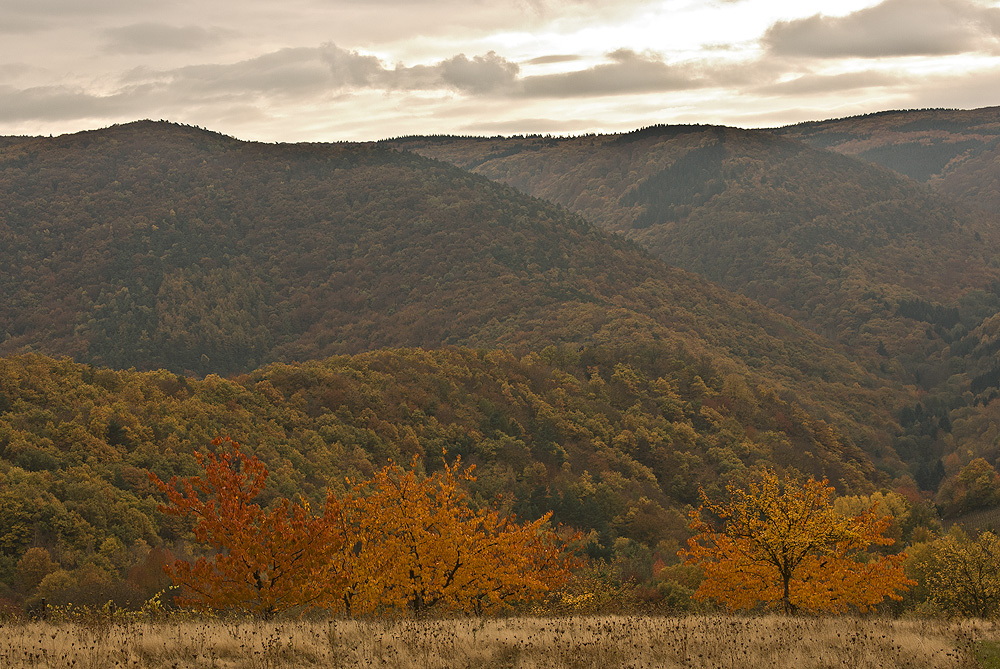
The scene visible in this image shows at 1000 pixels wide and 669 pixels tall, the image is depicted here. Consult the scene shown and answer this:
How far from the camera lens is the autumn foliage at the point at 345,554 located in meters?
25.3

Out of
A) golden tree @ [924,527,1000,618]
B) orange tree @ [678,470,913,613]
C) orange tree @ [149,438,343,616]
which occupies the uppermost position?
orange tree @ [149,438,343,616]

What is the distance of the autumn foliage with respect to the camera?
25.3 metres

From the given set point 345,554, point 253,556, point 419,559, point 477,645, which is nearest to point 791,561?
point 419,559

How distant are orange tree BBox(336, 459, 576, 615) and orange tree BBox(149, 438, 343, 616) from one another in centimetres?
128

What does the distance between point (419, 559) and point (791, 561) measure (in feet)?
38.3

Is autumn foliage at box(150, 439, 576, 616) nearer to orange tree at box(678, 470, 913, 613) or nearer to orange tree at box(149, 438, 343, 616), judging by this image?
orange tree at box(149, 438, 343, 616)

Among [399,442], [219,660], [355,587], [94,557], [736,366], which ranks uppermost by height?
[219,660]

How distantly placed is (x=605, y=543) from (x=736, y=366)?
4689 inches

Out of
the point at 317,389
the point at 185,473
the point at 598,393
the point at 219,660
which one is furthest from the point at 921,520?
the point at 219,660

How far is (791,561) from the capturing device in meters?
29.1

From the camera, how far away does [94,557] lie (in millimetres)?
45156

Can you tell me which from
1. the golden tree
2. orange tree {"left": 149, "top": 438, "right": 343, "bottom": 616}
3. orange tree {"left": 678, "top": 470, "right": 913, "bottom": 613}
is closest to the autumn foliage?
orange tree {"left": 149, "top": 438, "right": 343, "bottom": 616}

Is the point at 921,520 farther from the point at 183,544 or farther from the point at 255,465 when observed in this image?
the point at 255,465

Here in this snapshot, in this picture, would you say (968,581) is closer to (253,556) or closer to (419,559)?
(419,559)
